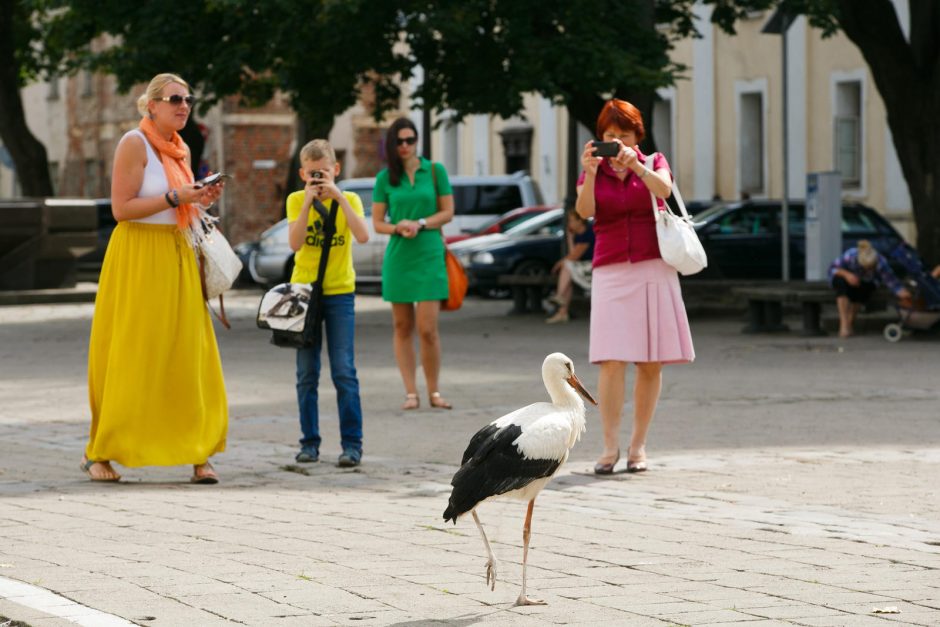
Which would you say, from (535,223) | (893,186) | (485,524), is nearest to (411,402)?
(485,524)

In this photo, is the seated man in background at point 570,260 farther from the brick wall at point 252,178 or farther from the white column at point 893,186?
the brick wall at point 252,178

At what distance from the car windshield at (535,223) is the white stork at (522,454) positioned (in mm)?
25074

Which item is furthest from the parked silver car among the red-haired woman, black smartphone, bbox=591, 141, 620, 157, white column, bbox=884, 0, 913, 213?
black smartphone, bbox=591, 141, 620, 157

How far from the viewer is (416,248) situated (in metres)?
13.0

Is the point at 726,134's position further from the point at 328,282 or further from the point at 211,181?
the point at 211,181

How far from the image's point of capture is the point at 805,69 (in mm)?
36938

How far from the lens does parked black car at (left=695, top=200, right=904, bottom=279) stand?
2792cm

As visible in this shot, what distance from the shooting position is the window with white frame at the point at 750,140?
129 ft

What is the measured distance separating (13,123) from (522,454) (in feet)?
105

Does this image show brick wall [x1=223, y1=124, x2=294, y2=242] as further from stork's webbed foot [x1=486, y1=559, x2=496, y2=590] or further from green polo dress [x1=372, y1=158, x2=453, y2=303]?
stork's webbed foot [x1=486, y1=559, x2=496, y2=590]

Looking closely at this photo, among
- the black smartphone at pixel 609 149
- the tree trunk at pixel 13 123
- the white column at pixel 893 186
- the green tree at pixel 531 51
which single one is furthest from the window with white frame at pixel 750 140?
the black smartphone at pixel 609 149

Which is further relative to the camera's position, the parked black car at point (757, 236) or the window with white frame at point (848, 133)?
the window with white frame at point (848, 133)

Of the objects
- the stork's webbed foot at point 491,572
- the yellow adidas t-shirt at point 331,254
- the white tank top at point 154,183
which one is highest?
the white tank top at point 154,183

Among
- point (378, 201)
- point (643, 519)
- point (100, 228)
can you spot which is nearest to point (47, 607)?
point (643, 519)
